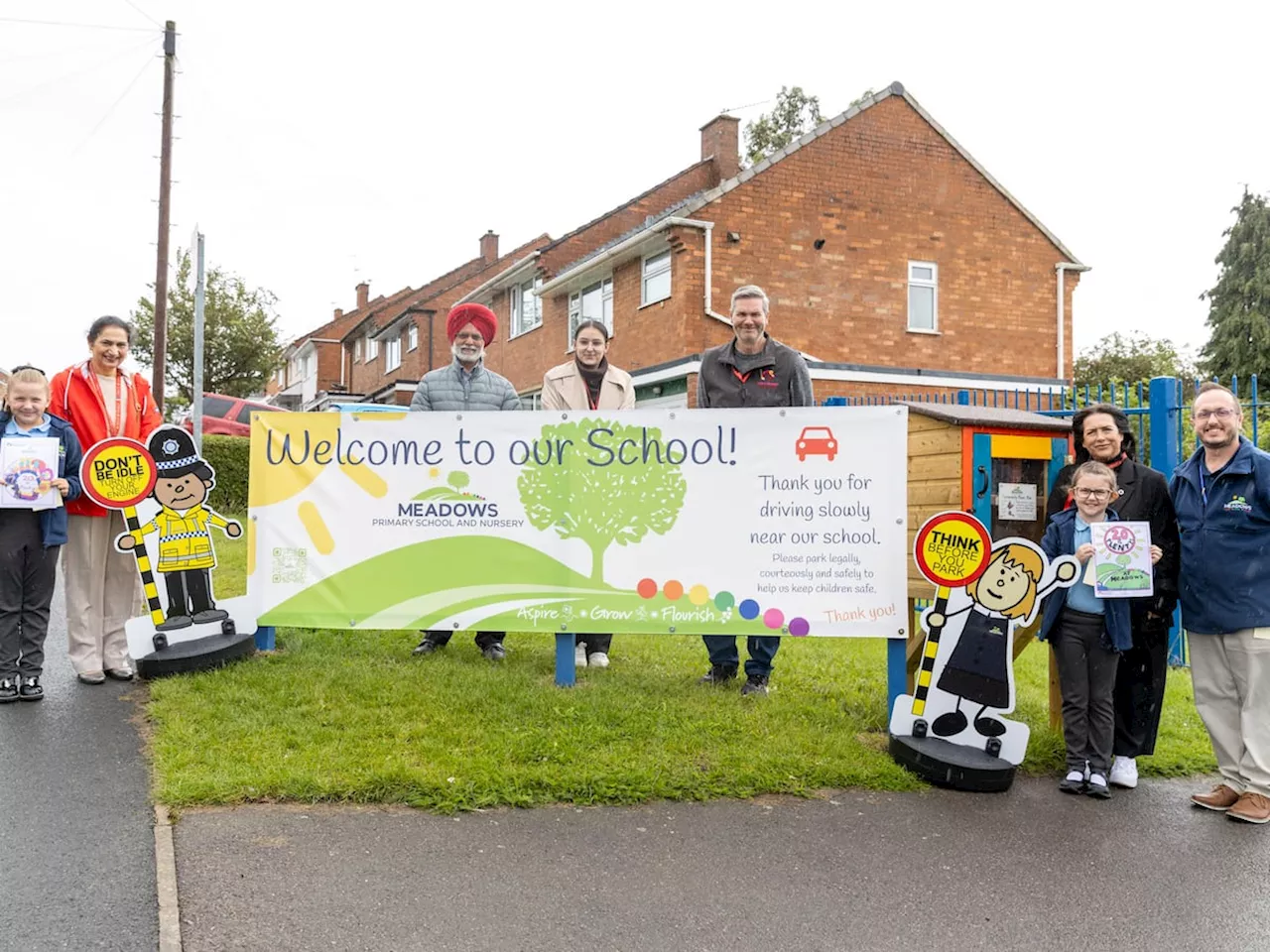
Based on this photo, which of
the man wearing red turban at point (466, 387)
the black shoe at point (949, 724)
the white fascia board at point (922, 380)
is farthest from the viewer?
the white fascia board at point (922, 380)

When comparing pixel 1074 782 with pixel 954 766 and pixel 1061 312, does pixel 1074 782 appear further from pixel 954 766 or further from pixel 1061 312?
pixel 1061 312

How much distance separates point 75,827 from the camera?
3959 millimetres

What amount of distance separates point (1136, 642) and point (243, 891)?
4.02 metres

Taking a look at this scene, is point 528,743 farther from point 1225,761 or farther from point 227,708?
point 1225,761

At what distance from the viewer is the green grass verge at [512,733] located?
14.6 ft

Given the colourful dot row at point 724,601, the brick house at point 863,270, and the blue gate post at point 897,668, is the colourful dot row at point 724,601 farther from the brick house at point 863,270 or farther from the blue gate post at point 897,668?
the brick house at point 863,270

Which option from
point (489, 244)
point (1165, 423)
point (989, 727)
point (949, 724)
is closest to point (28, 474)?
point (949, 724)

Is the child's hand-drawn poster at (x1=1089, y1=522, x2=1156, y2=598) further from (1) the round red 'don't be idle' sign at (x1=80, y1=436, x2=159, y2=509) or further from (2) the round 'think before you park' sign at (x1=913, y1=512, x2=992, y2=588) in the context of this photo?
(1) the round red 'don't be idle' sign at (x1=80, y1=436, x2=159, y2=509)

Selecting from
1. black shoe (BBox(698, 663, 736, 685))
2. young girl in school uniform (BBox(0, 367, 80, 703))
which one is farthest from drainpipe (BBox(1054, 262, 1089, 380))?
young girl in school uniform (BBox(0, 367, 80, 703))

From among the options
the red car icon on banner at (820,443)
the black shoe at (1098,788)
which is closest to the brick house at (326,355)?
the red car icon on banner at (820,443)

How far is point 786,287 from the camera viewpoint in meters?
21.7

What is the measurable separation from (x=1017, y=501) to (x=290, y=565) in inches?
165

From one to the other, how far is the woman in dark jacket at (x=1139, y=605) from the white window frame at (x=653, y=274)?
55.0 feet

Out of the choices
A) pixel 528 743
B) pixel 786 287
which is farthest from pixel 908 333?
pixel 528 743
